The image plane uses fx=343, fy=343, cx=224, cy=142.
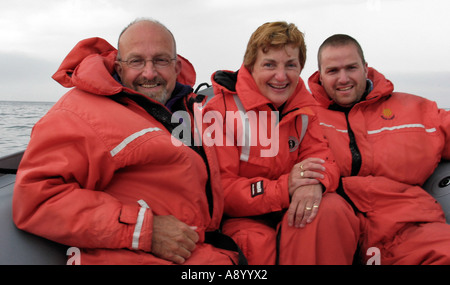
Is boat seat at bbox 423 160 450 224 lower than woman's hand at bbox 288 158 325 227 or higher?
lower

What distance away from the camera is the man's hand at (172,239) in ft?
4.50

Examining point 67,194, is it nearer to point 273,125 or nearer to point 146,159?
point 146,159

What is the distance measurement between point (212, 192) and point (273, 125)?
1.82 ft

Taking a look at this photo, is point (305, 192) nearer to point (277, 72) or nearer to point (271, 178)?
point (271, 178)

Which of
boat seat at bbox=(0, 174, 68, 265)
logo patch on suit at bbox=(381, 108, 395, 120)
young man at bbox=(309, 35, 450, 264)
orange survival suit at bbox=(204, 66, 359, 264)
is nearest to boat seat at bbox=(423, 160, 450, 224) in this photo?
young man at bbox=(309, 35, 450, 264)

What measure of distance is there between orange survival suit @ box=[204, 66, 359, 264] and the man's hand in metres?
0.41

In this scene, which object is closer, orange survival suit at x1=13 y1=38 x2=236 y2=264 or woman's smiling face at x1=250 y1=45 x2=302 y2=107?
orange survival suit at x1=13 y1=38 x2=236 y2=264

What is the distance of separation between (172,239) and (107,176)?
1.21 feet

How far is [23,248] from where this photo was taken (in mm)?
1311

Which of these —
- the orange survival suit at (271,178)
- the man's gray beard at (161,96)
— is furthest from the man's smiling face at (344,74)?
the man's gray beard at (161,96)

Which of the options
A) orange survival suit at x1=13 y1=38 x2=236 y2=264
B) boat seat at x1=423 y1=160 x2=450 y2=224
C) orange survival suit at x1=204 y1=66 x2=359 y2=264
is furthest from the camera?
boat seat at x1=423 y1=160 x2=450 y2=224

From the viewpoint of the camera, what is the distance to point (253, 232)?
1768 mm

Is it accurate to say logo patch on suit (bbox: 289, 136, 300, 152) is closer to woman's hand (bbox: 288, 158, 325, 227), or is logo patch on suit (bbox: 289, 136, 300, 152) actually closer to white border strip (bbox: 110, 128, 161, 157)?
woman's hand (bbox: 288, 158, 325, 227)

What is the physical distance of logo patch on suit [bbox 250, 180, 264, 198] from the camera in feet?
5.91
